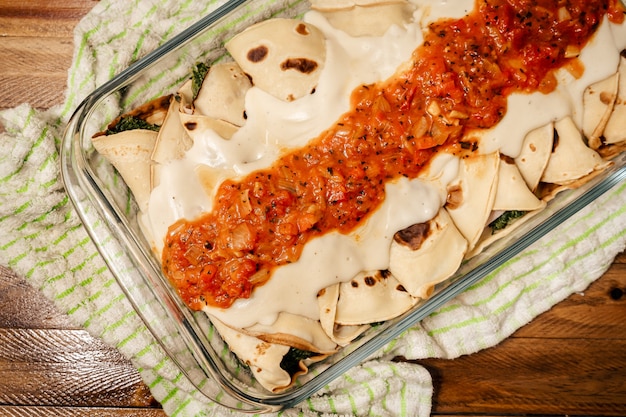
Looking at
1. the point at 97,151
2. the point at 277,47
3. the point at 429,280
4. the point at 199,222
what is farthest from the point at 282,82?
the point at 429,280

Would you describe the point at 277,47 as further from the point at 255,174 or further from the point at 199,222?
the point at 199,222

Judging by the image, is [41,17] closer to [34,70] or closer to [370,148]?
[34,70]

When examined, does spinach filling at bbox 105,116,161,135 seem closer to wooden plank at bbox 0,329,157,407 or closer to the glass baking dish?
the glass baking dish

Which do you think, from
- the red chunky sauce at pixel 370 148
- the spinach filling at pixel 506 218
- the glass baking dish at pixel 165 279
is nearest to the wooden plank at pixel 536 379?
the glass baking dish at pixel 165 279

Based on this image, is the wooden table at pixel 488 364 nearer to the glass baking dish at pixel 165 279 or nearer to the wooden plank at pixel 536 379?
the wooden plank at pixel 536 379

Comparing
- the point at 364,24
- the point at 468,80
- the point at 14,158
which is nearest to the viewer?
the point at 468,80

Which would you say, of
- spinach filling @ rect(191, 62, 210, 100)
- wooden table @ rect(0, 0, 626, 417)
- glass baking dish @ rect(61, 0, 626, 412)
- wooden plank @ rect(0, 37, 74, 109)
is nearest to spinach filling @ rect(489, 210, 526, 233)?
glass baking dish @ rect(61, 0, 626, 412)
